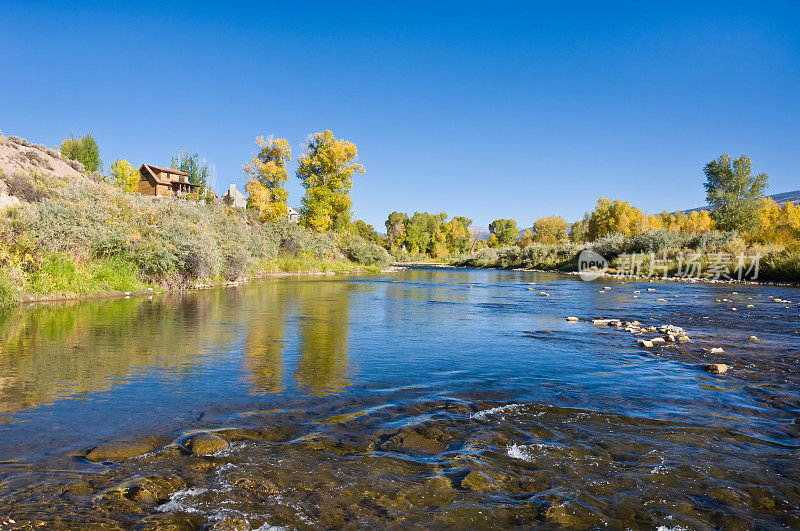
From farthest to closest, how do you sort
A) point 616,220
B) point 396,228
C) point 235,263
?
point 396,228 → point 616,220 → point 235,263

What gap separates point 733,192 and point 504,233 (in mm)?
66371

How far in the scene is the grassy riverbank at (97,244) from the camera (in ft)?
51.0

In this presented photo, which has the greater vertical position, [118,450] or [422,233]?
[422,233]

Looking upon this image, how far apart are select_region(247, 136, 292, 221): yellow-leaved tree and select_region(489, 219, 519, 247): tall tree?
8471 centimetres

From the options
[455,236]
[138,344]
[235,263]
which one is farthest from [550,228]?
[138,344]

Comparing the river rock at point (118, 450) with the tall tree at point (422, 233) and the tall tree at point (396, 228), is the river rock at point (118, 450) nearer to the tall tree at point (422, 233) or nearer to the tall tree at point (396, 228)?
the tall tree at point (396, 228)

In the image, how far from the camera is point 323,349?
9484 millimetres

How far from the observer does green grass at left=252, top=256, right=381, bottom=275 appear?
1493 inches

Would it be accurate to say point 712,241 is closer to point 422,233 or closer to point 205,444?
point 205,444

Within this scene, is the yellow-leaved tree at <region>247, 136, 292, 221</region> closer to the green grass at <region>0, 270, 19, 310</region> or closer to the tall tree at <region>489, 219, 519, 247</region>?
the green grass at <region>0, 270, 19, 310</region>

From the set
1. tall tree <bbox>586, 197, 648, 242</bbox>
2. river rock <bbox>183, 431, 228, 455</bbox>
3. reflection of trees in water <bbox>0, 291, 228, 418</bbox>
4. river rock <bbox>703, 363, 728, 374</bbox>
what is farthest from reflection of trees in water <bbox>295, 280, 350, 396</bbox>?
tall tree <bbox>586, 197, 648, 242</bbox>

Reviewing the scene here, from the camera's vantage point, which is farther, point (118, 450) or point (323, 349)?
point (323, 349)

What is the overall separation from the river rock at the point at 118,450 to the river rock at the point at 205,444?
35 centimetres

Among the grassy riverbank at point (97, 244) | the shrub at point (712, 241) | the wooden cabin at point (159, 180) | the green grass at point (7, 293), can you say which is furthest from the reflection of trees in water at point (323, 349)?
the wooden cabin at point (159, 180)
